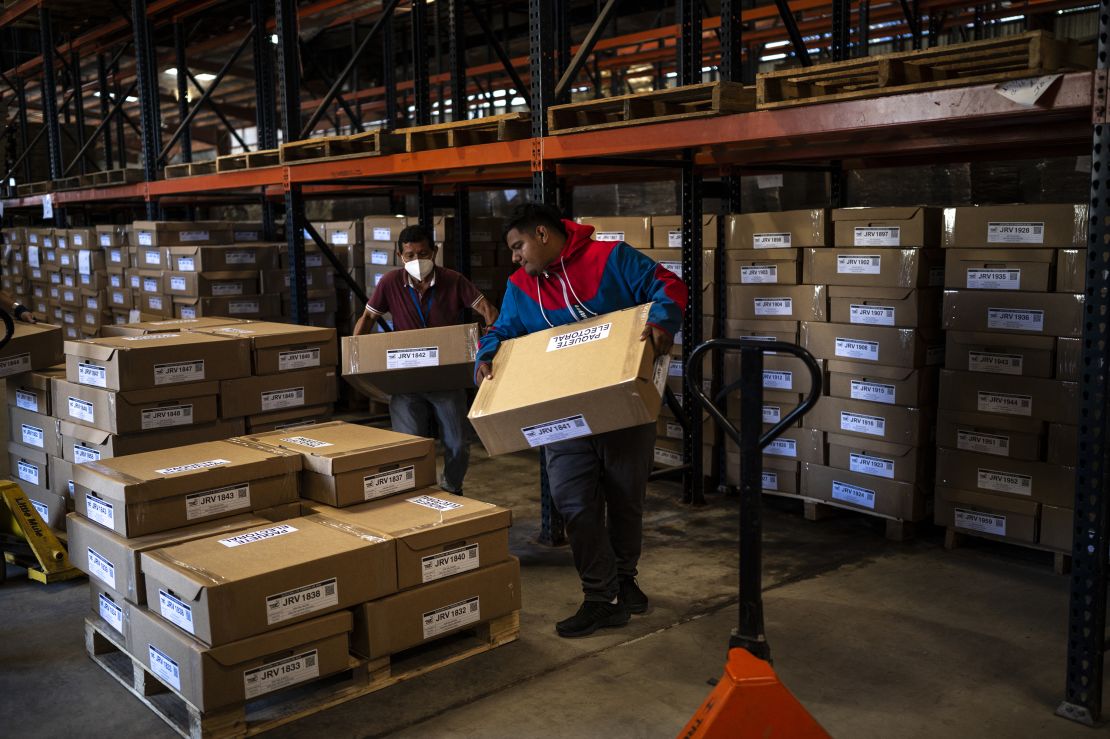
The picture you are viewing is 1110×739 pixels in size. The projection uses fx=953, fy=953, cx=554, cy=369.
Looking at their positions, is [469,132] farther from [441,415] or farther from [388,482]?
[388,482]

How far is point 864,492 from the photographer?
19.4ft

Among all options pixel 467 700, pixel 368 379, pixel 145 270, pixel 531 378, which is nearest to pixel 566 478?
pixel 531 378

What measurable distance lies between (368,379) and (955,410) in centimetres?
348

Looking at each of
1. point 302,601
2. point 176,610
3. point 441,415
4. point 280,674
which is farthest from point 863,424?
point 176,610

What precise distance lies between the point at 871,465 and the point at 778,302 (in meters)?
1.22

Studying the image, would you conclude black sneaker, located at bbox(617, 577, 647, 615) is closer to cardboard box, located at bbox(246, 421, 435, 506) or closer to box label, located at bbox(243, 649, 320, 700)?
cardboard box, located at bbox(246, 421, 435, 506)

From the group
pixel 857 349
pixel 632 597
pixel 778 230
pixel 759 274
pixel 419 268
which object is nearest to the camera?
pixel 632 597

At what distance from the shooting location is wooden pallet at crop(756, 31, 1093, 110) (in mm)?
3590

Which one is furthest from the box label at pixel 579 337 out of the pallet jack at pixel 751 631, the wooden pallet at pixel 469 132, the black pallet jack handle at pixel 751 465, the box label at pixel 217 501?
the wooden pallet at pixel 469 132

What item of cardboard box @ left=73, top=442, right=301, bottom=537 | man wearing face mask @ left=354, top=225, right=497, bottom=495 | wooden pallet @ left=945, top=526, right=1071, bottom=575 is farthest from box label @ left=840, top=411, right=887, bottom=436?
cardboard box @ left=73, top=442, right=301, bottom=537

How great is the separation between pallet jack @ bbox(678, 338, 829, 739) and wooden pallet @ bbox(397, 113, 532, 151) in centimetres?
301

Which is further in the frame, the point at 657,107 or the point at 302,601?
the point at 657,107

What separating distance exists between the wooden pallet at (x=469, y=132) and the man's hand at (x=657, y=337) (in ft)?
7.46

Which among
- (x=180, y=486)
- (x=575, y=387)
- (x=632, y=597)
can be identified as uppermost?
(x=575, y=387)
